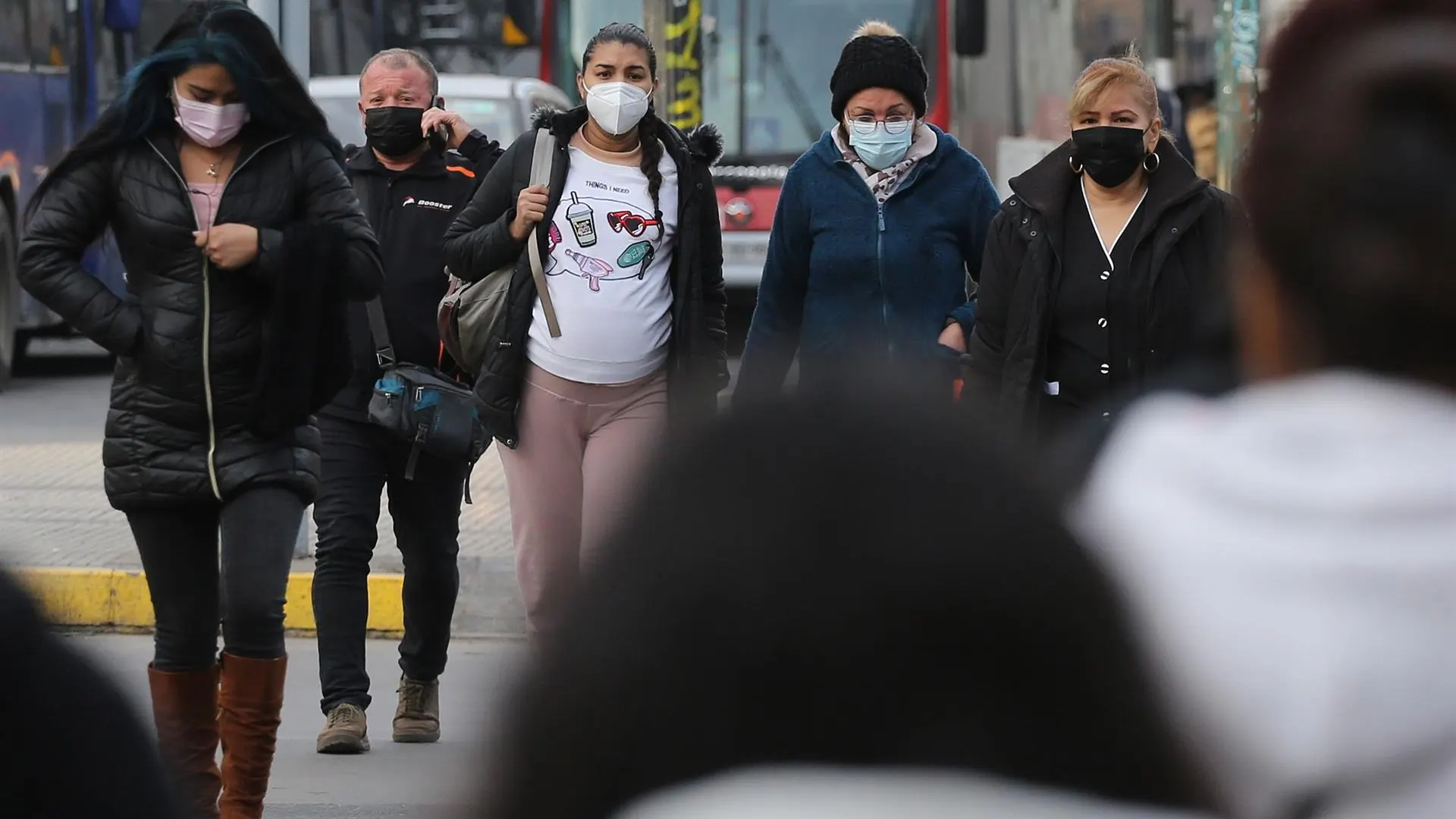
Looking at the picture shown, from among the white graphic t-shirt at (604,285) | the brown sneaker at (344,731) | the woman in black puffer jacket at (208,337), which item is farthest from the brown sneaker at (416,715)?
the woman in black puffer jacket at (208,337)

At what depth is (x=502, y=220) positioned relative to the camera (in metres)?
5.70

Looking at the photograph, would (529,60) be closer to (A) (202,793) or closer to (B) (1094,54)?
(B) (1094,54)

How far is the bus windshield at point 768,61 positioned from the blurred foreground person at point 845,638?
15205mm

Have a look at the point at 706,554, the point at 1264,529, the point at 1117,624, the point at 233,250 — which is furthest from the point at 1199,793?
the point at 233,250

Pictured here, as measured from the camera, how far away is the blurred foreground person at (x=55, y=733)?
1239 mm

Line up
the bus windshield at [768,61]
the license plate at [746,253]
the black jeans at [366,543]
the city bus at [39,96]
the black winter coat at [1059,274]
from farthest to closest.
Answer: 1. the license plate at [746,253]
2. the bus windshield at [768,61]
3. the city bus at [39,96]
4. the black jeans at [366,543]
5. the black winter coat at [1059,274]

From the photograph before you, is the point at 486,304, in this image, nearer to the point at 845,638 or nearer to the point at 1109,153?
the point at 1109,153

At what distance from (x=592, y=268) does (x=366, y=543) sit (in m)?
1.03

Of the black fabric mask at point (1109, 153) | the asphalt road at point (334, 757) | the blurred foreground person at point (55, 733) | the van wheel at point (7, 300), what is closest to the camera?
the blurred foreground person at point (55, 733)

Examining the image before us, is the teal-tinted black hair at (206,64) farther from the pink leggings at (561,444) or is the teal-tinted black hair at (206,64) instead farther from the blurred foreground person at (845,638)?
the blurred foreground person at (845,638)

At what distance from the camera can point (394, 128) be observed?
598 centimetres

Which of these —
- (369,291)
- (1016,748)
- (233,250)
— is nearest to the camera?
(1016,748)

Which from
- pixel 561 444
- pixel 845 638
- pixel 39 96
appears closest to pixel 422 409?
pixel 561 444

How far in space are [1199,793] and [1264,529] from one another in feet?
1.57
